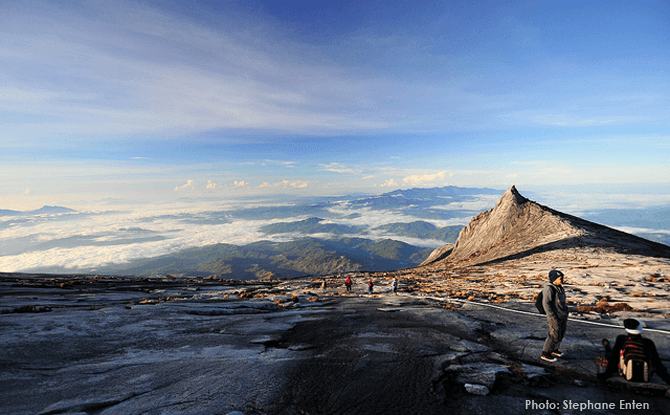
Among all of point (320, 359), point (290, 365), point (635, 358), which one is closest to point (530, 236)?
point (635, 358)

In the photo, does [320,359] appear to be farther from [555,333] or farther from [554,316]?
[554,316]

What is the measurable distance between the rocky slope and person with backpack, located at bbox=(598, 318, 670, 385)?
38.3 m

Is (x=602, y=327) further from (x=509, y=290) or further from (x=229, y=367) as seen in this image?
(x=229, y=367)

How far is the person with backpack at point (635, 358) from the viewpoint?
24.2ft

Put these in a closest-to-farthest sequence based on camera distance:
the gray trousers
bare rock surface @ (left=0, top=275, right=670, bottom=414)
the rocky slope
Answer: bare rock surface @ (left=0, top=275, right=670, bottom=414) < the gray trousers < the rocky slope

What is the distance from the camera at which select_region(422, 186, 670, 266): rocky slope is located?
3878 centimetres

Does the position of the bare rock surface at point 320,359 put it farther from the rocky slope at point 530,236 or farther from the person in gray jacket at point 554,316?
the rocky slope at point 530,236

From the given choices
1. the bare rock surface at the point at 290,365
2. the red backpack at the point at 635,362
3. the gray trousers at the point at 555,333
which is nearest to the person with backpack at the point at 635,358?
the red backpack at the point at 635,362

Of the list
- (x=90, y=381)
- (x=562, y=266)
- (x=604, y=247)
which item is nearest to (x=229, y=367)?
(x=90, y=381)

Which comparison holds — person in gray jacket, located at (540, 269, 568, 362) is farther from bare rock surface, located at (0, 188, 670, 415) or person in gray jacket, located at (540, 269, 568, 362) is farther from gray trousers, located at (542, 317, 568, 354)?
bare rock surface, located at (0, 188, 670, 415)

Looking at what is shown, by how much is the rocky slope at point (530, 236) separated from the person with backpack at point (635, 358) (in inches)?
1507

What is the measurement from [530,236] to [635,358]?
51.8 meters

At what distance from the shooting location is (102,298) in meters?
22.1

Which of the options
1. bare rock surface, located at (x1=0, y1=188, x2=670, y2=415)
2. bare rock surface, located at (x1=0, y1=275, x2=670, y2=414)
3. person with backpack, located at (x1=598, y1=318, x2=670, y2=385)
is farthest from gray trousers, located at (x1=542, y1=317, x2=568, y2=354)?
person with backpack, located at (x1=598, y1=318, x2=670, y2=385)
